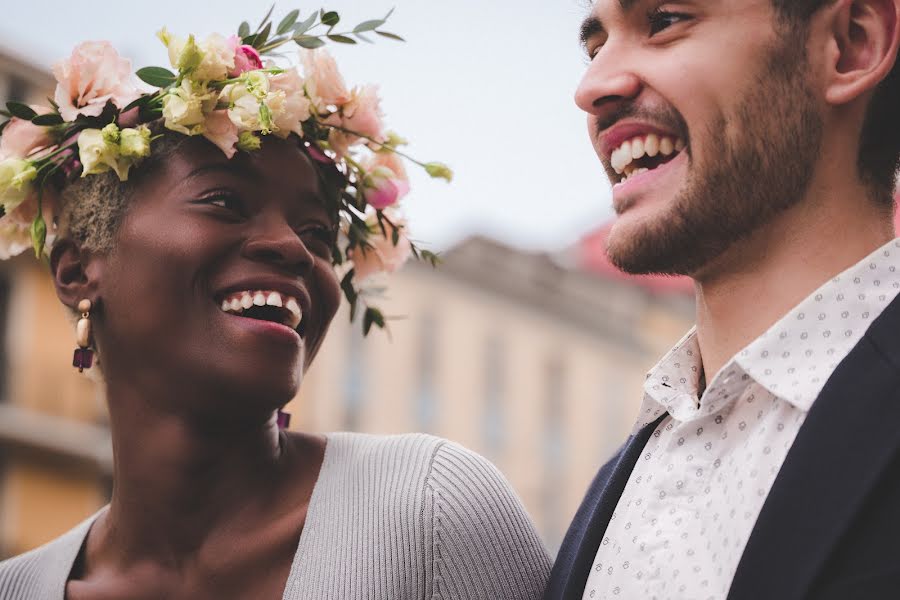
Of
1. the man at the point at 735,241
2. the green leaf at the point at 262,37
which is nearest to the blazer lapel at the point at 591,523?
the man at the point at 735,241

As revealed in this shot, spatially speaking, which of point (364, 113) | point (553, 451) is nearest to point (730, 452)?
point (364, 113)

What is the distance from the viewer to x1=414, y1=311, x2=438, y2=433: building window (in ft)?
69.9

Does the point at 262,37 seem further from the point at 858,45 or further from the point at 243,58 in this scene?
the point at 858,45

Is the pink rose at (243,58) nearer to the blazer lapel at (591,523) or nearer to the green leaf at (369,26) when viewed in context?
the green leaf at (369,26)

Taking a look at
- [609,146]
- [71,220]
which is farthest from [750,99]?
[71,220]

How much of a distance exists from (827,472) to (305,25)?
1.71 m

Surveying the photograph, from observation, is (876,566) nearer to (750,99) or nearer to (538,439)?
(750,99)

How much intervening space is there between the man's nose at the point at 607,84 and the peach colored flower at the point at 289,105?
2.11ft

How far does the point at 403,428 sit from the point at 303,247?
59.4 feet

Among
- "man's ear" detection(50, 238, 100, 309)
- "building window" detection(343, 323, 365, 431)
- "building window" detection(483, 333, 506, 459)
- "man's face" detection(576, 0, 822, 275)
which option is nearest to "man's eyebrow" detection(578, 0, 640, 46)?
"man's face" detection(576, 0, 822, 275)

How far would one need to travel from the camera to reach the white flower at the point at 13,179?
3.05 m

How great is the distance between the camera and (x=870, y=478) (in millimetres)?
1943

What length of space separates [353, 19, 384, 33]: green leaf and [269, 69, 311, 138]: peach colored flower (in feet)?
0.72

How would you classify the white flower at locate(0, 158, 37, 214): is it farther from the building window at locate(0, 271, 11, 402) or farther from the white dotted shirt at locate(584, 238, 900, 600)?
the building window at locate(0, 271, 11, 402)
